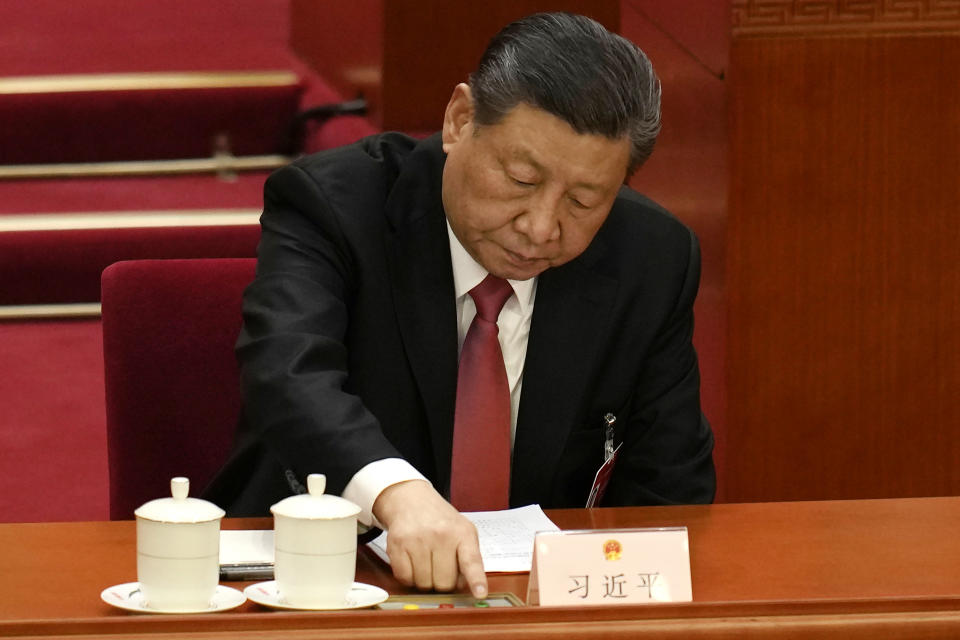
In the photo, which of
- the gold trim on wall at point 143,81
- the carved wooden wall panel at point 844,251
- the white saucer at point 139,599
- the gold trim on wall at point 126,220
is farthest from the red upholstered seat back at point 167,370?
the gold trim on wall at point 143,81

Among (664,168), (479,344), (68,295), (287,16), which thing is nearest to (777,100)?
(664,168)

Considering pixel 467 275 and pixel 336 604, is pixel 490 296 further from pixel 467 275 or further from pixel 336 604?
pixel 336 604

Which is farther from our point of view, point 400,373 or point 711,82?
point 711,82

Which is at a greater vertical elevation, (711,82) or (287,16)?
(287,16)

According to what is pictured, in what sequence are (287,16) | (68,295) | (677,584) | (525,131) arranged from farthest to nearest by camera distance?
1. (287,16)
2. (68,295)
3. (525,131)
4. (677,584)

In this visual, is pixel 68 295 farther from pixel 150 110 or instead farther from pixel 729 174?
pixel 729 174

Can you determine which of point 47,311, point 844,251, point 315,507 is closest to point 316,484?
point 315,507

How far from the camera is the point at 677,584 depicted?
4.07ft

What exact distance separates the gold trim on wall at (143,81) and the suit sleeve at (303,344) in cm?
230

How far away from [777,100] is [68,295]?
1.86 metres

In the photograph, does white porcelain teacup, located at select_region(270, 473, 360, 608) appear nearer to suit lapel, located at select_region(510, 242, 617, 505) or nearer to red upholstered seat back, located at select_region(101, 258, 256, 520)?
suit lapel, located at select_region(510, 242, 617, 505)

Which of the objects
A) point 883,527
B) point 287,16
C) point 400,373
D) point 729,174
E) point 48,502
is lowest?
point 48,502

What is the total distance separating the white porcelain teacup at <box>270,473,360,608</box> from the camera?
122cm

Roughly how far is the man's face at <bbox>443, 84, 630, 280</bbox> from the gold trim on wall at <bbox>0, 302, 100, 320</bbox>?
2.05 meters
